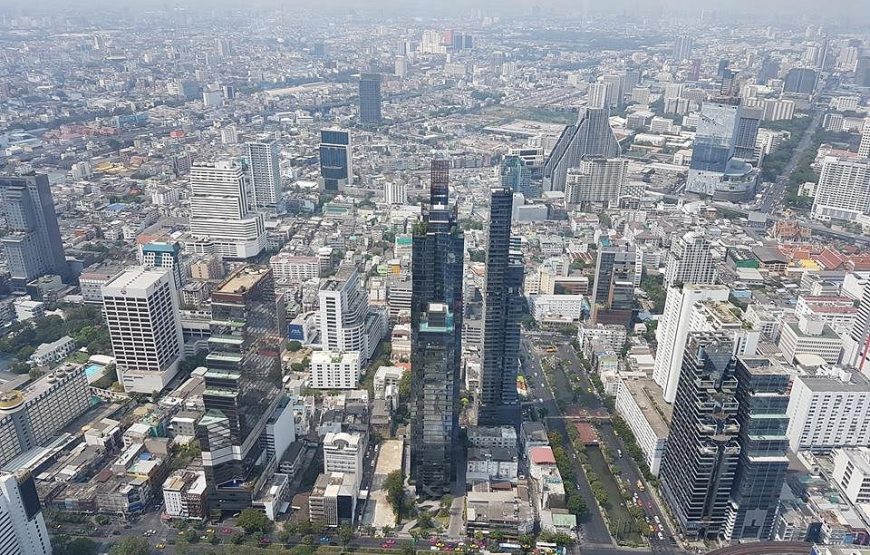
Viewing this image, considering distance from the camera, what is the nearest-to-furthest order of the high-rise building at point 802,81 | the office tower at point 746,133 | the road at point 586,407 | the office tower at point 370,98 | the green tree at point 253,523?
the green tree at point 253,523 → the road at point 586,407 → the office tower at point 746,133 → the office tower at point 370,98 → the high-rise building at point 802,81

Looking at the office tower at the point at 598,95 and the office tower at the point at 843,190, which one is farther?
the office tower at the point at 598,95

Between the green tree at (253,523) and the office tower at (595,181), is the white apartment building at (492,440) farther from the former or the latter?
the office tower at (595,181)

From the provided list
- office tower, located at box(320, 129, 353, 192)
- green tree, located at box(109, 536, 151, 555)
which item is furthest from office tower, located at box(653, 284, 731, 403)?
office tower, located at box(320, 129, 353, 192)

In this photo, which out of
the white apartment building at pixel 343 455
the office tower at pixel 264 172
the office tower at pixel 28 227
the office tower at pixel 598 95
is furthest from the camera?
the office tower at pixel 598 95

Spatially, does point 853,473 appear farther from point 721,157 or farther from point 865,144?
point 865,144

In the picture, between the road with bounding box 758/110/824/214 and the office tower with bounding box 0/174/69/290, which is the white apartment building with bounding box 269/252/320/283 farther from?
the road with bounding box 758/110/824/214

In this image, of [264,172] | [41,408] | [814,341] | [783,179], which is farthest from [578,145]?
[41,408]

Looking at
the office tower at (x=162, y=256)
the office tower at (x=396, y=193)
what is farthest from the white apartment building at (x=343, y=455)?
the office tower at (x=396, y=193)
